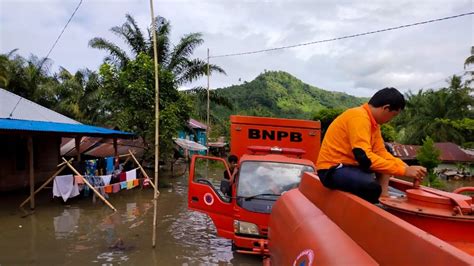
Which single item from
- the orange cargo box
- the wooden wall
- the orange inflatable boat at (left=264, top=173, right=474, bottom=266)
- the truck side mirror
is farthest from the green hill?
the orange inflatable boat at (left=264, top=173, right=474, bottom=266)

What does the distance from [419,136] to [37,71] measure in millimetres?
33504

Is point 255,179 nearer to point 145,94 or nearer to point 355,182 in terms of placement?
point 355,182

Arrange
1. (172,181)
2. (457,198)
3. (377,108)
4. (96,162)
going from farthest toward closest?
(172,181)
(96,162)
(377,108)
(457,198)

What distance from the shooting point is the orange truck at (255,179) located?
21.0 ft

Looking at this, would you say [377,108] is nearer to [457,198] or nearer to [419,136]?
[457,198]

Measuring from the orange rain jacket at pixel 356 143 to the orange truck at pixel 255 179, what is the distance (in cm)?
323

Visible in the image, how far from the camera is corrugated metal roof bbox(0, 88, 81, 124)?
13.6 metres

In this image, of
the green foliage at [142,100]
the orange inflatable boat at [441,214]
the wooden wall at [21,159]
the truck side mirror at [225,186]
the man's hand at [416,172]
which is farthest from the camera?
the green foliage at [142,100]

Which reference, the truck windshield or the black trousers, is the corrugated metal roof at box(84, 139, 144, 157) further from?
the black trousers

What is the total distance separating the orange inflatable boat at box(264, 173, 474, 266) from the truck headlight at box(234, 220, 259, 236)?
278 centimetres

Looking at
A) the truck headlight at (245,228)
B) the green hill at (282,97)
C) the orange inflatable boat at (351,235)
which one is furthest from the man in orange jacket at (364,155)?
the green hill at (282,97)

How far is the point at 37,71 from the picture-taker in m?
22.8

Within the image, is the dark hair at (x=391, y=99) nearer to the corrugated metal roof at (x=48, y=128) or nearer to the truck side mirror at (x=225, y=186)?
the truck side mirror at (x=225, y=186)

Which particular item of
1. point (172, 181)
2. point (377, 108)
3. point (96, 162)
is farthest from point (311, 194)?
point (172, 181)
